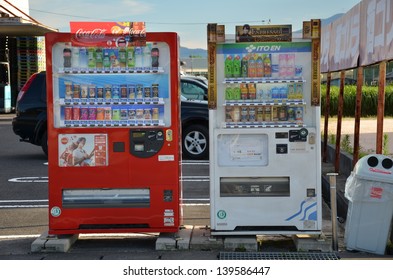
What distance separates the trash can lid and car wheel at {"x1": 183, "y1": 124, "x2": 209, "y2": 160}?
7.10 m

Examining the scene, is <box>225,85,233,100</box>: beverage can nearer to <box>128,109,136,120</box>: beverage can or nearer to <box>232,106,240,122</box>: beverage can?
<box>232,106,240,122</box>: beverage can

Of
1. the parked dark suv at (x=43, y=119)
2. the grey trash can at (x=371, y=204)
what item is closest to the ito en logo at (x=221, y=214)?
the grey trash can at (x=371, y=204)

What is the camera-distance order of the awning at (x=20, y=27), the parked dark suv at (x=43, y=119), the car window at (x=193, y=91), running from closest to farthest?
the parked dark suv at (x=43, y=119)
the car window at (x=193, y=91)
the awning at (x=20, y=27)

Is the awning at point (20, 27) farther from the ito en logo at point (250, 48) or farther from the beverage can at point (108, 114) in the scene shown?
the ito en logo at point (250, 48)

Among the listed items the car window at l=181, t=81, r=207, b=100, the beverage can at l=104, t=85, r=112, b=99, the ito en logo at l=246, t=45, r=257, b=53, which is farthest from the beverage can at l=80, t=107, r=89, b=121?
the car window at l=181, t=81, r=207, b=100

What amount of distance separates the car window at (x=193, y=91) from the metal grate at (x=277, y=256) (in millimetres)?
7942

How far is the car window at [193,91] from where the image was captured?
14.3 metres

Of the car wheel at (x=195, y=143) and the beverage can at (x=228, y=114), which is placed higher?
the beverage can at (x=228, y=114)

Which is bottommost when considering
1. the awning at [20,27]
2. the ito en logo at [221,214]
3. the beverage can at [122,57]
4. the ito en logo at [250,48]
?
the ito en logo at [221,214]

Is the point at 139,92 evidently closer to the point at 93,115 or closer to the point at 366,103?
the point at 93,115

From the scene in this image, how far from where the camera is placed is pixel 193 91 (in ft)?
47.0

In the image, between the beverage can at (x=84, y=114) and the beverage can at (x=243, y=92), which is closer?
the beverage can at (x=243, y=92)

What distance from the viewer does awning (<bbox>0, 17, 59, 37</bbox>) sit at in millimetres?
27516

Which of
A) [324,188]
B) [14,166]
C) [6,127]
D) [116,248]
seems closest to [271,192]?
[116,248]
